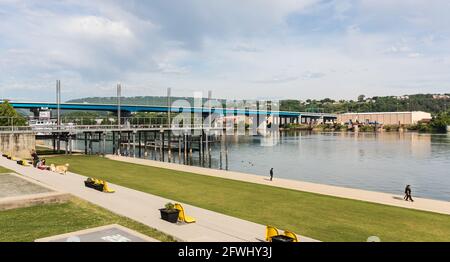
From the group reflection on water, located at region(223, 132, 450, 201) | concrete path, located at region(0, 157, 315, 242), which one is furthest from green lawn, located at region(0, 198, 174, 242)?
reflection on water, located at region(223, 132, 450, 201)

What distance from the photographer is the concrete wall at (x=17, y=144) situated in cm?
5997

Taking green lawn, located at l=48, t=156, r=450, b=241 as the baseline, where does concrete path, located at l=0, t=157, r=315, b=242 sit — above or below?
above

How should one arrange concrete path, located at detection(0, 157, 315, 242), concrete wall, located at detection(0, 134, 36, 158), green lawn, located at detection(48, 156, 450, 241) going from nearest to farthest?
concrete path, located at detection(0, 157, 315, 242) < green lawn, located at detection(48, 156, 450, 241) < concrete wall, located at detection(0, 134, 36, 158)

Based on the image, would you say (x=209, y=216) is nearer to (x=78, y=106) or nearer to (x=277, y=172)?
(x=277, y=172)

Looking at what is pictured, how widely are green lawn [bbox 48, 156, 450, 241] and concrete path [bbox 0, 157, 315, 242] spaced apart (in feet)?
4.22

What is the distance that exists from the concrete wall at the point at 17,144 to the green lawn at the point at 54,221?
43.8m

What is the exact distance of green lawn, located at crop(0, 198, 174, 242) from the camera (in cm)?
1725

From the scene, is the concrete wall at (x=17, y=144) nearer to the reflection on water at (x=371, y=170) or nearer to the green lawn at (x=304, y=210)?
the green lawn at (x=304, y=210)

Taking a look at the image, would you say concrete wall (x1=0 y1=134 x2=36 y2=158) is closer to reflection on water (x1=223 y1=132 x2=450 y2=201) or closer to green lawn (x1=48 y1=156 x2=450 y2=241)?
green lawn (x1=48 y1=156 x2=450 y2=241)

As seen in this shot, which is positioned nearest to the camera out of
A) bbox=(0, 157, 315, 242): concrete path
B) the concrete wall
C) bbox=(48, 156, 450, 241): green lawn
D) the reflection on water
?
bbox=(0, 157, 315, 242): concrete path

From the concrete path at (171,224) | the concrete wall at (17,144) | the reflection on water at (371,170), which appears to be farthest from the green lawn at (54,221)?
the concrete wall at (17,144)
